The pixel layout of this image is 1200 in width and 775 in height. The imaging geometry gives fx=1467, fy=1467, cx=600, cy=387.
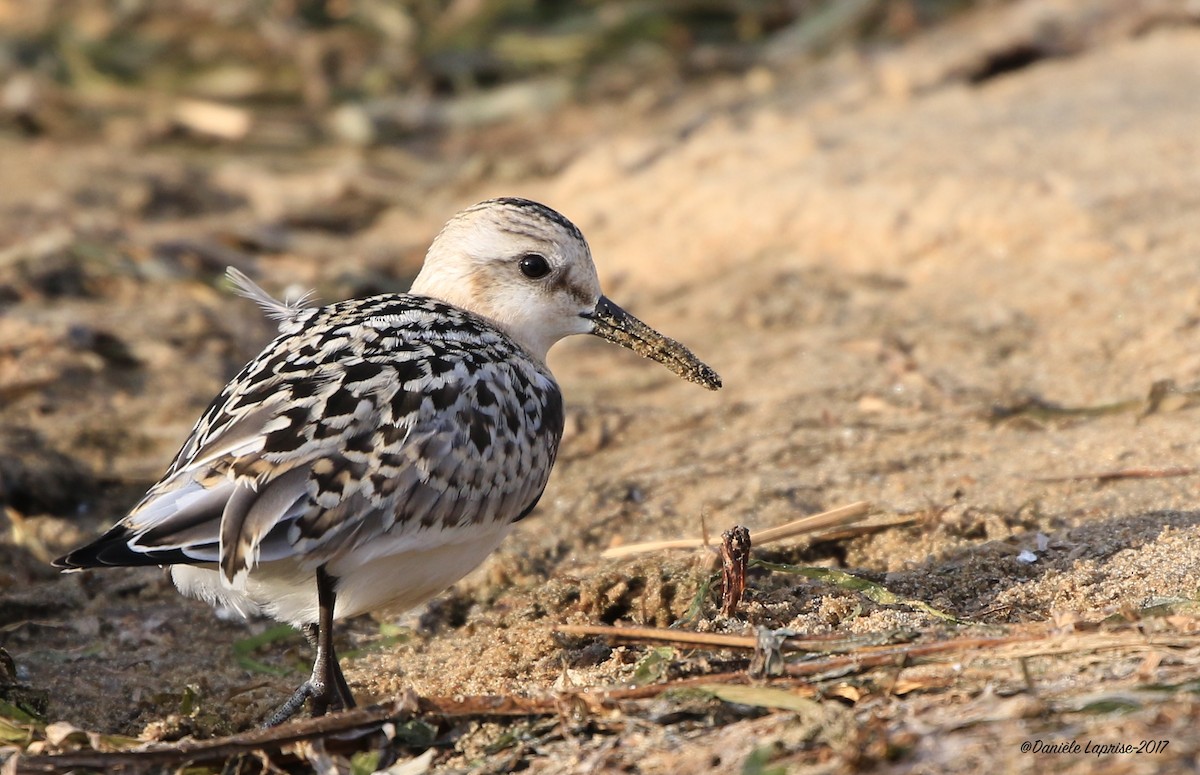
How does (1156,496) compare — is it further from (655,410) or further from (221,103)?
(221,103)

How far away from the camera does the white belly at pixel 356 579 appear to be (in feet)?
12.8

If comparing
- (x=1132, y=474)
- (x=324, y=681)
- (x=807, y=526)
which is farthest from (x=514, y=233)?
(x=1132, y=474)

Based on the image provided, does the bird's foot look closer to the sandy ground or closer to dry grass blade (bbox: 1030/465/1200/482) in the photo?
the sandy ground

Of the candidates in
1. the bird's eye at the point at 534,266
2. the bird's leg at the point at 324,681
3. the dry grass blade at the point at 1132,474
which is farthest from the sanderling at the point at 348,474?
the dry grass blade at the point at 1132,474

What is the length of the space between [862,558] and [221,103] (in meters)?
7.11

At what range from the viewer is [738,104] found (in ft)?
30.9

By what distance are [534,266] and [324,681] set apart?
1630mm

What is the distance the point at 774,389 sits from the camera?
6.08 meters


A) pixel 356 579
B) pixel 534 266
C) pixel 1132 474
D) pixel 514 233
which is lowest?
pixel 1132 474

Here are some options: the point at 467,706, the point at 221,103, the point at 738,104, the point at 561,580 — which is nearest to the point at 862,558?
the point at 561,580

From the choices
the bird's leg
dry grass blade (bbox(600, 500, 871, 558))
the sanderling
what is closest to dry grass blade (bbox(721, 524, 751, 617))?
dry grass blade (bbox(600, 500, 871, 558))

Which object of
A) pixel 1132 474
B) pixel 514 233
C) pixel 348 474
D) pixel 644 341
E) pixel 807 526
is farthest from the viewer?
pixel 644 341

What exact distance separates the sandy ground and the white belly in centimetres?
28

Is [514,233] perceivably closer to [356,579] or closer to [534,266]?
[534,266]
